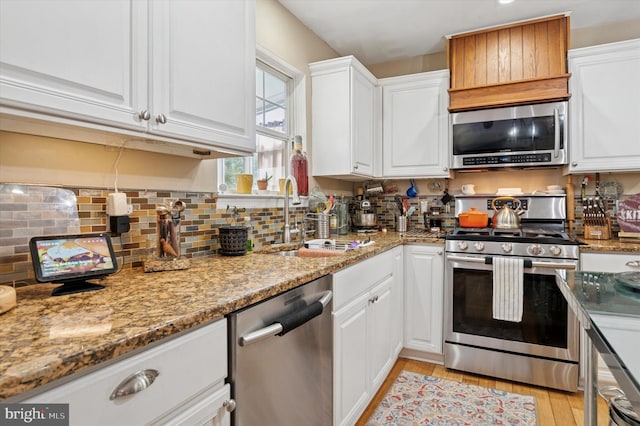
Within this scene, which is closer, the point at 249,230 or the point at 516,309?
the point at 249,230

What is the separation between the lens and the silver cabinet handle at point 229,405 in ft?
3.10

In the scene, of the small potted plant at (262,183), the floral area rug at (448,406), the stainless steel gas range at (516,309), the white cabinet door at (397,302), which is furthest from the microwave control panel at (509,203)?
the small potted plant at (262,183)

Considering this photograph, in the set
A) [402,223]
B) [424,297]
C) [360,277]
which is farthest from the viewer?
[402,223]

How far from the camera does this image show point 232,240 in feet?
5.74

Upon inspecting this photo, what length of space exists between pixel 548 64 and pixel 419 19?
977 millimetres

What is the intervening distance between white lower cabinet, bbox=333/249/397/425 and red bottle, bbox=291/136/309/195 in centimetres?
69

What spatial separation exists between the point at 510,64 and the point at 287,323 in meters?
2.61

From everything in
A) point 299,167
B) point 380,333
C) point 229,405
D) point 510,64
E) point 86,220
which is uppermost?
point 510,64

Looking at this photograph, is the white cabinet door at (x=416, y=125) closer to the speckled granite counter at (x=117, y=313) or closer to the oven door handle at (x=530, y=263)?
the oven door handle at (x=530, y=263)

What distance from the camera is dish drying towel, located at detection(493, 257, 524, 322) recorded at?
2307 mm

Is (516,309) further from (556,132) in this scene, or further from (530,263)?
Result: (556,132)

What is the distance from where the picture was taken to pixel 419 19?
2.62 meters

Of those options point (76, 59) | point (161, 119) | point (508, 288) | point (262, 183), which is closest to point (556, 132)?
point (508, 288)

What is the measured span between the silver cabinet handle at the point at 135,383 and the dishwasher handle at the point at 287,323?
281mm
